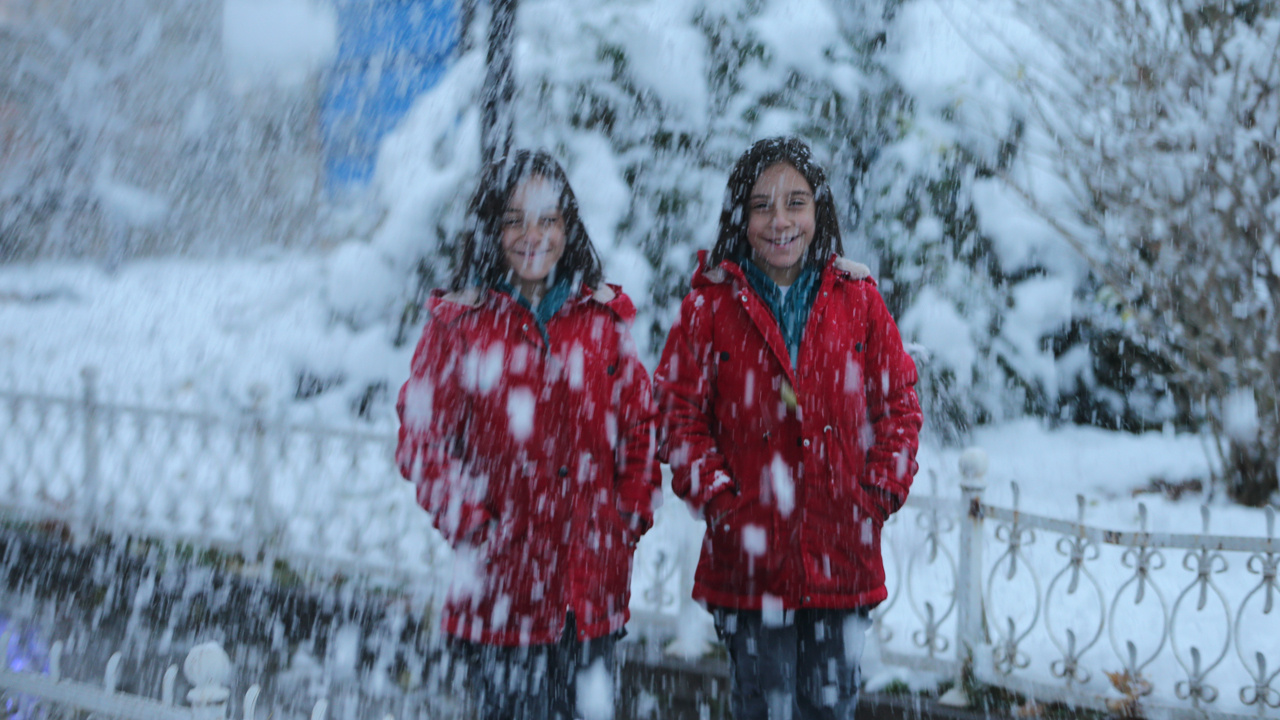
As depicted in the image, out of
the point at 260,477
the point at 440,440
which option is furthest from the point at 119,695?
the point at 260,477

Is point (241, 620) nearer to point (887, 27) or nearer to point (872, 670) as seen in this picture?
point (872, 670)

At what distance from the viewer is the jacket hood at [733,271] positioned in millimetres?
2303

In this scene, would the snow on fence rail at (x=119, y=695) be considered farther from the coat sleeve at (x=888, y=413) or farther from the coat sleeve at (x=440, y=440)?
the coat sleeve at (x=888, y=413)

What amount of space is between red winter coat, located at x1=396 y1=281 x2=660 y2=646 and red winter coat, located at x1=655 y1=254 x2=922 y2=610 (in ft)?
0.58

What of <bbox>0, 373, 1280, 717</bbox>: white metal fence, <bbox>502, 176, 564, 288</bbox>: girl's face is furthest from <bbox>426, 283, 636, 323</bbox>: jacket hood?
<bbox>0, 373, 1280, 717</bbox>: white metal fence

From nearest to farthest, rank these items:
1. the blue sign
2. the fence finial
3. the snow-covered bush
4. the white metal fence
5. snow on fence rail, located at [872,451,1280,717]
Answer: snow on fence rail, located at [872,451,1280,717] → the white metal fence → the fence finial → the snow-covered bush → the blue sign

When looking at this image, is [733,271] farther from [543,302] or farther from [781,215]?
[543,302]

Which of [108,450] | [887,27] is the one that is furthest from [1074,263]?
[108,450]

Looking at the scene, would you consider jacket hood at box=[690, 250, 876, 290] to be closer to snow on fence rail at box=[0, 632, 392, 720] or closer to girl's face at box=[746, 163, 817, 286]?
girl's face at box=[746, 163, 817, 286]

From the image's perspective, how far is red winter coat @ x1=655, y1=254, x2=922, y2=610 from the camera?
7.30 ft

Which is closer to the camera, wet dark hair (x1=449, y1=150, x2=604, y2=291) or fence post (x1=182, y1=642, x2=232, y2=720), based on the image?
fence post (x1=182, y1=642, x2=232, y2=720)

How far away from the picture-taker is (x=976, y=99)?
6.32 meters

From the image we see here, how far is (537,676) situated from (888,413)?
3.72ft

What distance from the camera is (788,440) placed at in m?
2.25
